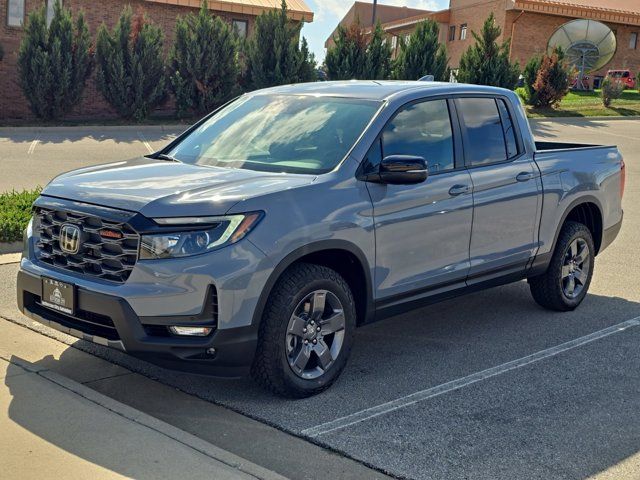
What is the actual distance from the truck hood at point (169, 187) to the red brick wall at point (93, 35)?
1961 centimetres

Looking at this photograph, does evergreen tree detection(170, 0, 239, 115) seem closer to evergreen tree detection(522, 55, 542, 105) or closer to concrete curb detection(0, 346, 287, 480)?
evergreen tree detection(522, 55, 542, 105)

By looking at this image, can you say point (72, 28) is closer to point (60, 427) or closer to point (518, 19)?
point (60, 427)

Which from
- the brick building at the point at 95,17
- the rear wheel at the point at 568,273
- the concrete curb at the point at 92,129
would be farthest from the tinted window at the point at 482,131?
the brick building at the point at 95,17

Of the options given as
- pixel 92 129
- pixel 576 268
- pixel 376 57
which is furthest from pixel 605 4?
pixel 576 268

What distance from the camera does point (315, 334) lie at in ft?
16.1

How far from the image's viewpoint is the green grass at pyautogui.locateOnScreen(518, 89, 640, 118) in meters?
29.1

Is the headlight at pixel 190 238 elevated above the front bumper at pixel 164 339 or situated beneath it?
elevated above

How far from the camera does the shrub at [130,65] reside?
22625 mm

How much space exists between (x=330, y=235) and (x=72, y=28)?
19.6m

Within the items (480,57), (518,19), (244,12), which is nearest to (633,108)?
(480,57)

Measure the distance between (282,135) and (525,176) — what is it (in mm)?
2050

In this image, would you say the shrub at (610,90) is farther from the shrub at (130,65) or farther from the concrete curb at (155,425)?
the concrete curb at (155,425)

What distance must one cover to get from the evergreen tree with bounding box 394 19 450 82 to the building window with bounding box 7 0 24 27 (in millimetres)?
11714

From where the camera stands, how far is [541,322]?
22.5 feet
